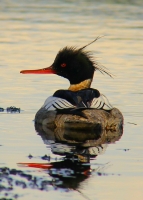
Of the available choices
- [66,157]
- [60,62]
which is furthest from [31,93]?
[66,157]

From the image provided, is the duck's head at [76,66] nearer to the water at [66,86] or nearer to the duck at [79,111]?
the duck at [79,111]

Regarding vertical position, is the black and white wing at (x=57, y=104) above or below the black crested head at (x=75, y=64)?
below

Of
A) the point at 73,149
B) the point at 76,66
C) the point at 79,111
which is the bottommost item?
the point at 73,149

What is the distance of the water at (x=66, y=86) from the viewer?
9.80m

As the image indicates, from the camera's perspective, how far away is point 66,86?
17984 mm

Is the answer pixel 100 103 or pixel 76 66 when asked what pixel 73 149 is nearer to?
pixel 100 103

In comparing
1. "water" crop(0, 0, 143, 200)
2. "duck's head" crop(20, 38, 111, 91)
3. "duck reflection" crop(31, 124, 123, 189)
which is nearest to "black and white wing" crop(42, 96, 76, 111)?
"duck reflection" crop(31, 124, 123, 189)

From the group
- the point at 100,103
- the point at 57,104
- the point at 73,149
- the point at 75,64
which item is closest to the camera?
the point at 73,149

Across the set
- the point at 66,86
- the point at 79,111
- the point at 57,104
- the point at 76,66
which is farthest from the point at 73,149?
the point at 66,86

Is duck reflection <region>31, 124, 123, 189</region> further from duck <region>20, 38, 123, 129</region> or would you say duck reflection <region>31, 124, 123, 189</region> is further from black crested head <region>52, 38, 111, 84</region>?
black crested head <region>52, 38, 111, 84</region>

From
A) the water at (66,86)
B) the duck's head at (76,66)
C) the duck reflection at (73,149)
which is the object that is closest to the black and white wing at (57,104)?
the duck reflection at (73,149)

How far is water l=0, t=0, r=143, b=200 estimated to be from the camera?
980 cm

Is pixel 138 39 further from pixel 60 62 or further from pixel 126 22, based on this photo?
pixel 60 62

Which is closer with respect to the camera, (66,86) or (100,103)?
(100,103)
